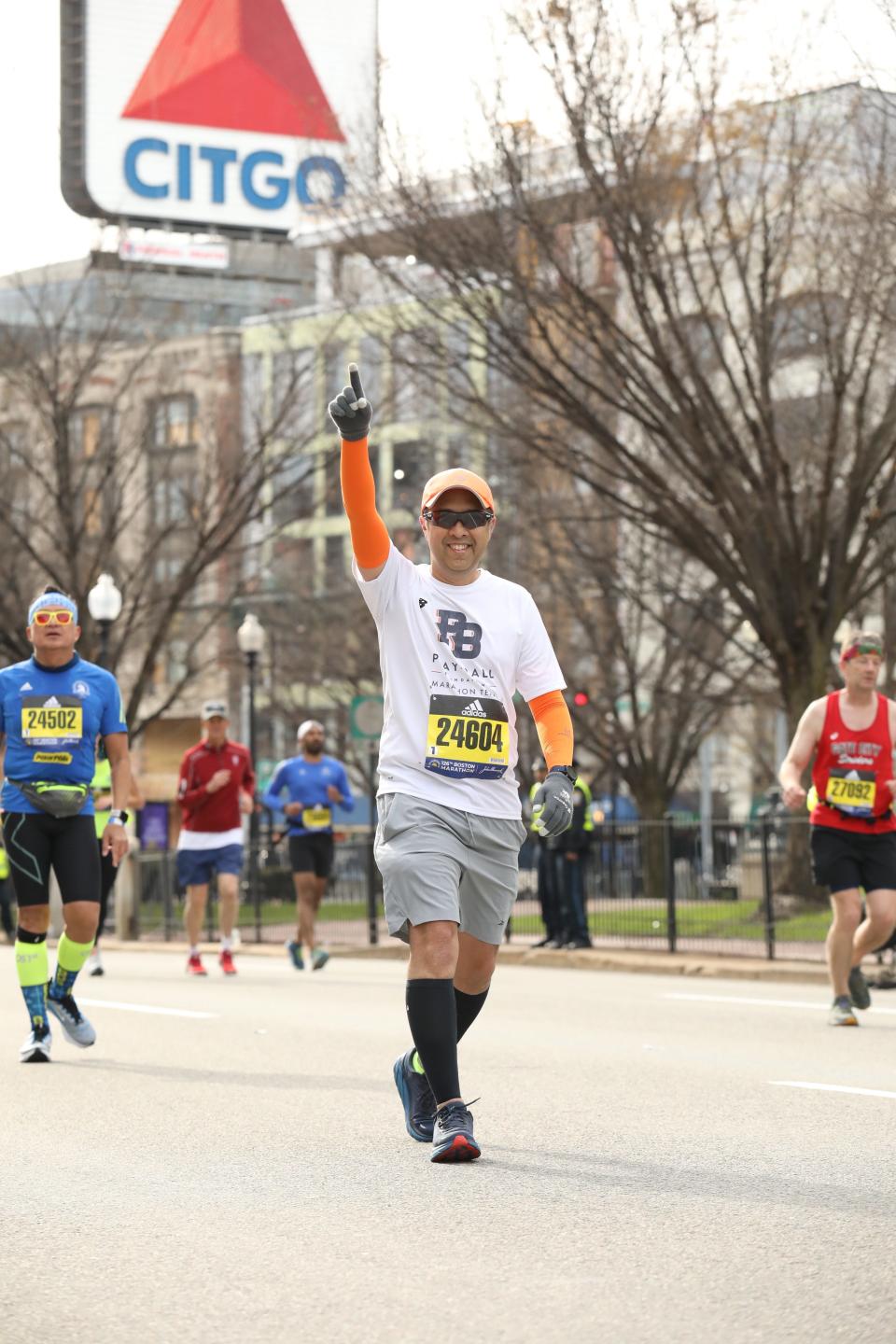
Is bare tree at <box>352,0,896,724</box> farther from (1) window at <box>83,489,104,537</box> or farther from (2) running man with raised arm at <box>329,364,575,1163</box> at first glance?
(2) running man with raised arm at <box>329,364,575,1163</box>

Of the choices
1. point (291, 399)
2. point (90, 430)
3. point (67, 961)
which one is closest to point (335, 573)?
point (90, 430)

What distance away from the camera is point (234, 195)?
67938 millimetres

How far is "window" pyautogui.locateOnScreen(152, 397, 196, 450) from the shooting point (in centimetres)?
3333

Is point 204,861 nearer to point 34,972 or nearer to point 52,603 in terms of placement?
point 34,972

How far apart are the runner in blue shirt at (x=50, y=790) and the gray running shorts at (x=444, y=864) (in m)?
3.27

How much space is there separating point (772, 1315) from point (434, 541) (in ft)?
10.2

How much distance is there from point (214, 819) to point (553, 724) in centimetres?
1148

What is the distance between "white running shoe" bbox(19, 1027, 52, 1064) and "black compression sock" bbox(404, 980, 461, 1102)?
394cm

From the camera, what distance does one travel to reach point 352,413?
23.1 ft

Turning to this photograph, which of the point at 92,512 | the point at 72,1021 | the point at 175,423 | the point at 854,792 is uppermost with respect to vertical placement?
the point at 175,423

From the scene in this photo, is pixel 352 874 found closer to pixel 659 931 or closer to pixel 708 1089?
pixel 659 931

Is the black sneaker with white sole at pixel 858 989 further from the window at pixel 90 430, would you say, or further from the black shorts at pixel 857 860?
the window at pixel 90 430

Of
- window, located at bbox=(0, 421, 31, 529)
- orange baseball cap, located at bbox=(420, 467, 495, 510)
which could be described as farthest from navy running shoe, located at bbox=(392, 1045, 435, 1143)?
window, located at bbox=(0, 421, 31, 529)

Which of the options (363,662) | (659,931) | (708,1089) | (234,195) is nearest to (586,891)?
(659,931)
